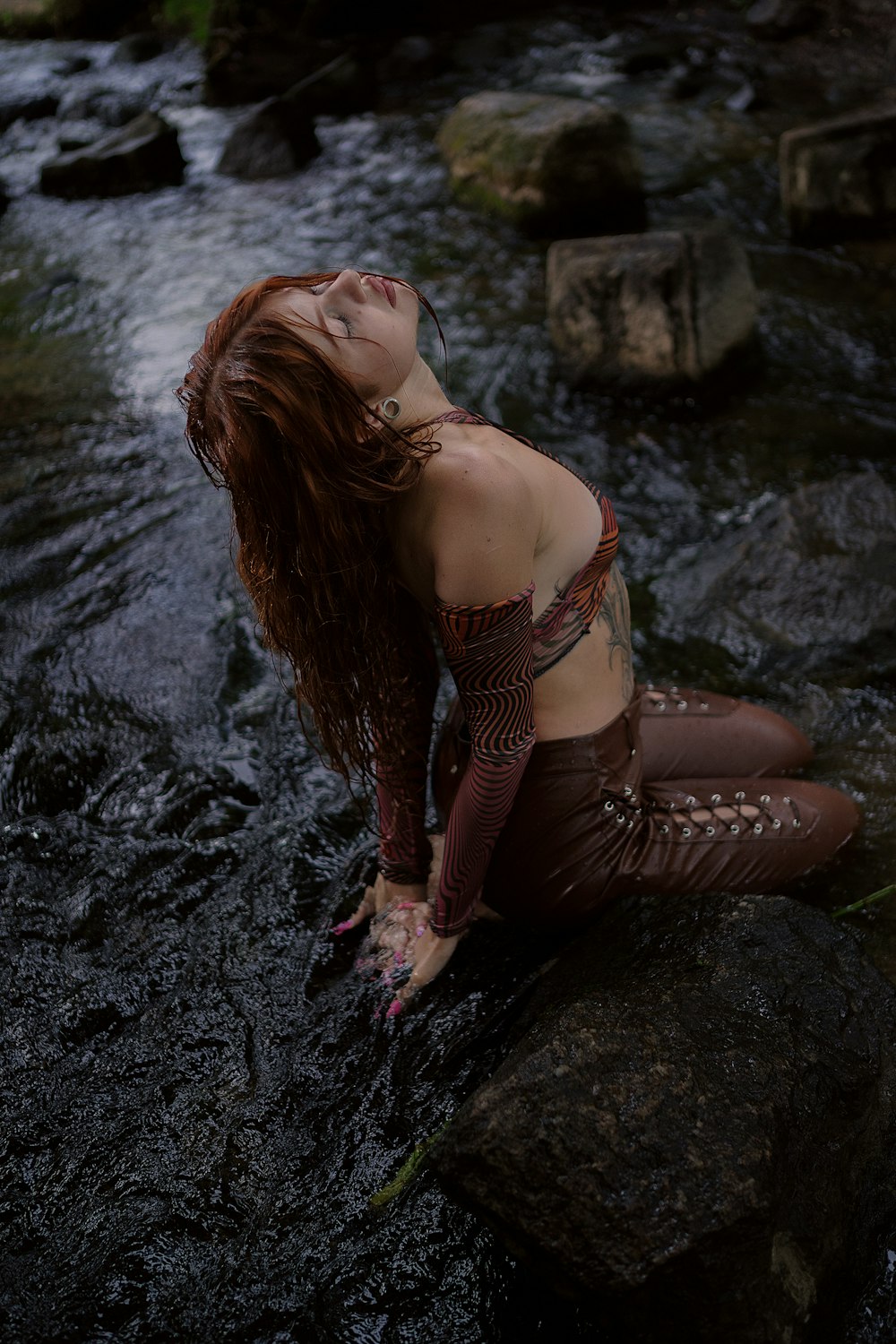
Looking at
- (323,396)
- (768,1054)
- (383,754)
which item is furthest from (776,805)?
(323,396)

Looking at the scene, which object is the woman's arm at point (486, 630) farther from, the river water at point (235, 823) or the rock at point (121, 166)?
the rock at point (121, 166)

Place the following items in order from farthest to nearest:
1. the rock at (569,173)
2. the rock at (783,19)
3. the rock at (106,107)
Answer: the rock at (106,107) < the rock at (783,19) < the rock at (569,173)

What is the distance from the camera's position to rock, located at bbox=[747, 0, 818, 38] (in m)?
10.1

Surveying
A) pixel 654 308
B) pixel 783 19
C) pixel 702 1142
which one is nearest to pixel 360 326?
pixel 702 1142

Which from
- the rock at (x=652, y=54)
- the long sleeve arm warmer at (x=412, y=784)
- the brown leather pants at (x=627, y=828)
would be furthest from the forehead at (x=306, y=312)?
the rock at (x=652, y=54)

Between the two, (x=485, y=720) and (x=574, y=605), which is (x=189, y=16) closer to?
(x=574, y=605)

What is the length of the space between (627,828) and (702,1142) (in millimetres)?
834

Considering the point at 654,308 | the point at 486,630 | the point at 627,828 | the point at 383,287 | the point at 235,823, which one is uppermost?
the point at 383,287

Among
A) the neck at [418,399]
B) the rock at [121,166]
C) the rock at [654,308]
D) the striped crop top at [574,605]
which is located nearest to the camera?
the neck at [418,399]

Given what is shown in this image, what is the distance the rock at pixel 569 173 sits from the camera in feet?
23.3

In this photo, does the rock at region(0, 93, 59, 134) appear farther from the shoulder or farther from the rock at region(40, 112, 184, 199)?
the shoulder

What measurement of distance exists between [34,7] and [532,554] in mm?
16453

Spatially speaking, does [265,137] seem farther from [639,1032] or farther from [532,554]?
[639,1032]

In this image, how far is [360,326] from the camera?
1943 millimetres
